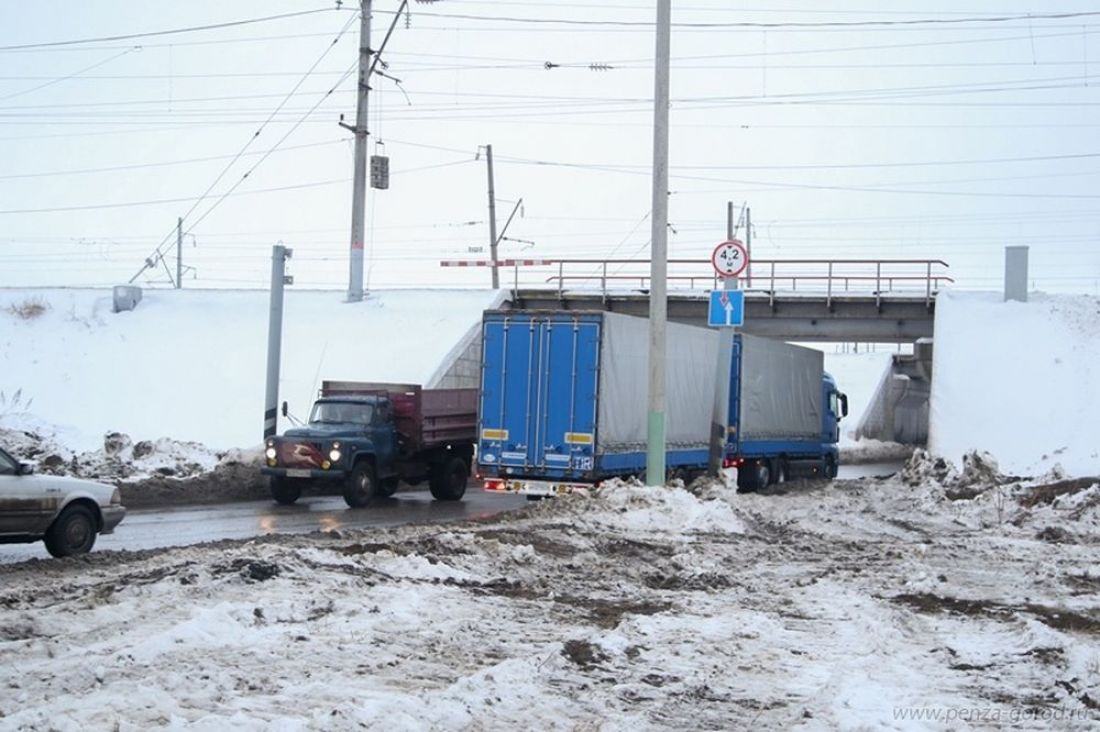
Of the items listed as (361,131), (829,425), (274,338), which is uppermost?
(361,131)

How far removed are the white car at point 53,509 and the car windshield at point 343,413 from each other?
954 centimetres

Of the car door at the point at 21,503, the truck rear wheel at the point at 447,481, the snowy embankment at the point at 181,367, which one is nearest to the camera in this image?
the car door at the point at 21,503

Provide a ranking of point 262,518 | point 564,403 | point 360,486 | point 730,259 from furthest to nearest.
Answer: point 360,486
point 564,403
point 730,259
point 262,518

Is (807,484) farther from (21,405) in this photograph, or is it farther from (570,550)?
(21,405)

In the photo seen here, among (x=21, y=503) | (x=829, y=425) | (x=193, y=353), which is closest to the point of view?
(x=21, y=503)

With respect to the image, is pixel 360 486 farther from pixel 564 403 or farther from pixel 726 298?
pixel 726 298

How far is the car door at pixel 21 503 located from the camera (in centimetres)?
1204

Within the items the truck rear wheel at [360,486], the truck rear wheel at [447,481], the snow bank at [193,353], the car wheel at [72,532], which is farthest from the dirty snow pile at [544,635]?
the snow bank at [193,353]

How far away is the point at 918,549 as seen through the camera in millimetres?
14930

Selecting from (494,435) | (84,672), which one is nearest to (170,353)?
(494,435)

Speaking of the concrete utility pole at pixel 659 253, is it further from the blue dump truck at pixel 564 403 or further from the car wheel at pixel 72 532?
the car wheel at pixel 72 532

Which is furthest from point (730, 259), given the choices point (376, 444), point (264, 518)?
point (264, 518)

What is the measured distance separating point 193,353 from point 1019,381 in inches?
952

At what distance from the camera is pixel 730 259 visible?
19.7 meters
